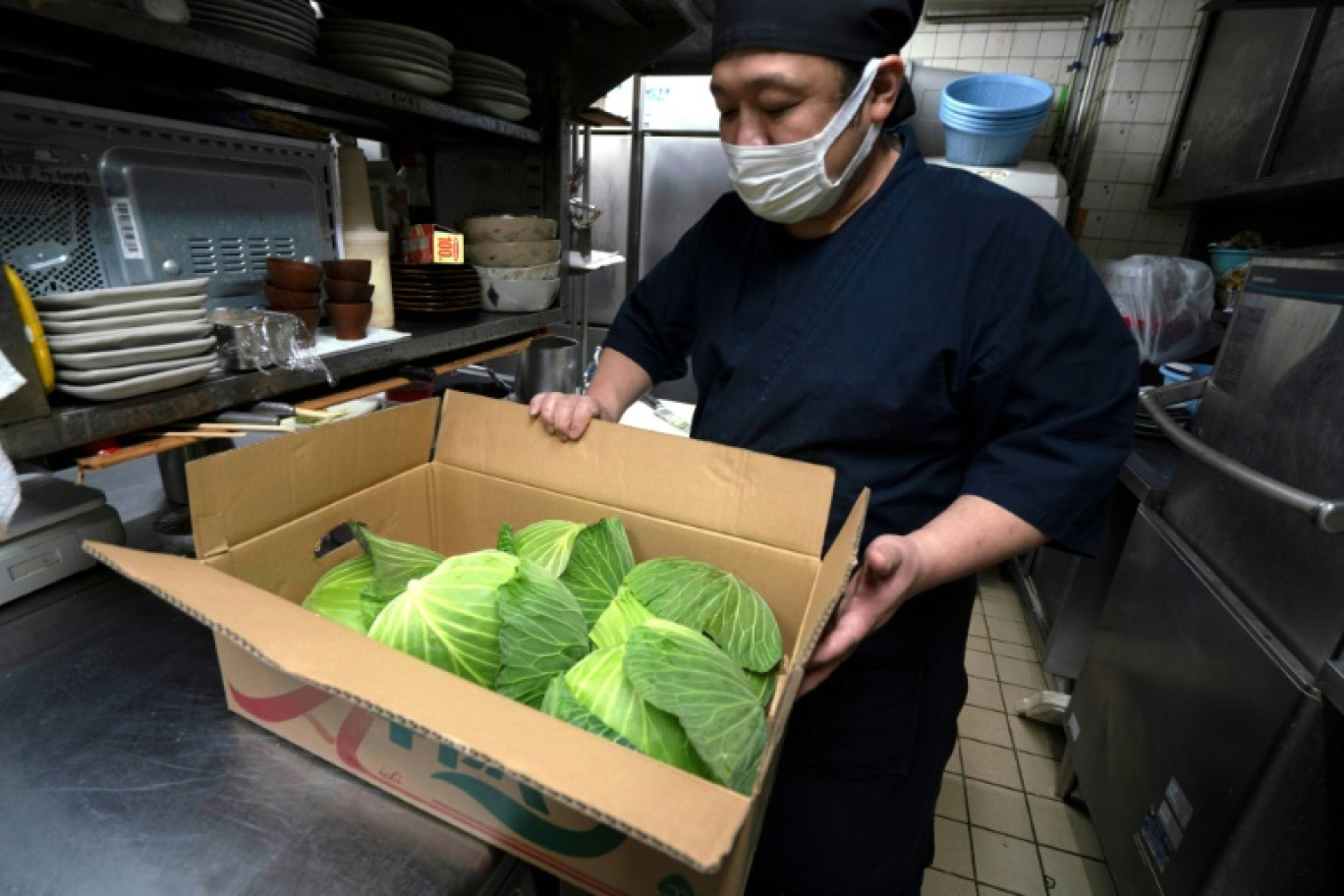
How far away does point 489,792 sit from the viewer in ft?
2.03

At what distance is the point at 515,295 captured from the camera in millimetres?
1618

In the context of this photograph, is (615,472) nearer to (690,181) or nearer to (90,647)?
(90,647)

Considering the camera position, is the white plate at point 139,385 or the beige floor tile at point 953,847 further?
the beige floor tile at point 953,847

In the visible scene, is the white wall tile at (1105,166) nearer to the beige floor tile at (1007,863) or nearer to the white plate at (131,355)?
the beige floor tile at (1007,863)

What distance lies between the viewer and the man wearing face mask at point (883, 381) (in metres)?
0.91

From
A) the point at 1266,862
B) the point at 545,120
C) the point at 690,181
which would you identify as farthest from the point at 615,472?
the point at 690,181

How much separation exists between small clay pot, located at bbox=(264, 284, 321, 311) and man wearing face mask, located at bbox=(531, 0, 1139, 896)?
19.9 inches

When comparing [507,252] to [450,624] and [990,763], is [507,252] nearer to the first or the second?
[450,624]

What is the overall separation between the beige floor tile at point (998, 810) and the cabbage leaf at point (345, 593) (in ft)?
6.46

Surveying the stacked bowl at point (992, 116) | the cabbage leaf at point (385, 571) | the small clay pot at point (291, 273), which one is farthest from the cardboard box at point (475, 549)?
the stacked bowl at point (992, 116)

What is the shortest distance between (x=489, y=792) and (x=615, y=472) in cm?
54

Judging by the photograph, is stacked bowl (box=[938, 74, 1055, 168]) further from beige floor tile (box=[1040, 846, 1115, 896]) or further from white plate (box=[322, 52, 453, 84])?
beige floor tile (box=[1040, 846, 1115, 896])

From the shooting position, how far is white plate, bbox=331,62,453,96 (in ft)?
3.68

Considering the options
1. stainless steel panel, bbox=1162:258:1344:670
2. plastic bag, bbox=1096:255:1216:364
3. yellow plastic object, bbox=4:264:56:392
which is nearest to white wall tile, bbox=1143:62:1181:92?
plastic bag, bbox=1096:255:1216:364
